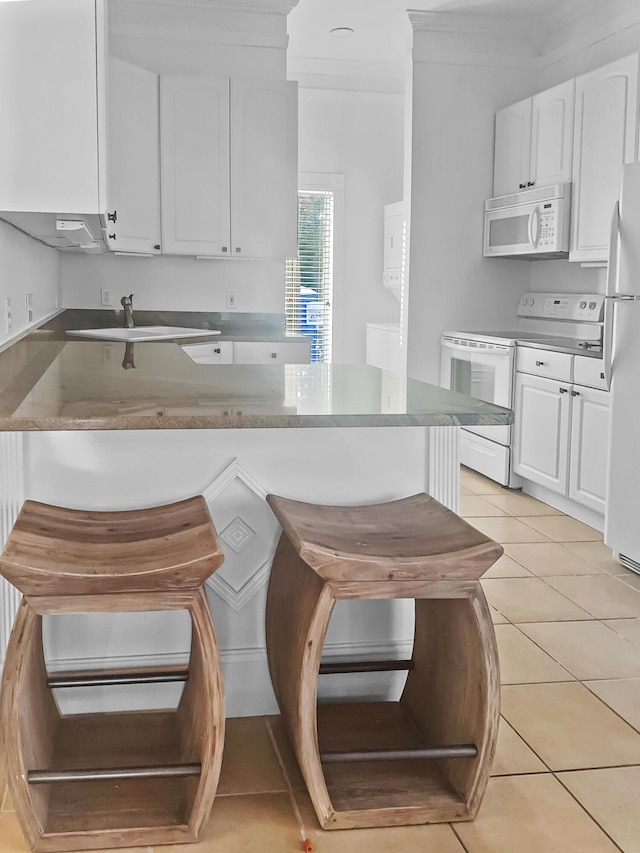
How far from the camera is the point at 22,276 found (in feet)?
10.8

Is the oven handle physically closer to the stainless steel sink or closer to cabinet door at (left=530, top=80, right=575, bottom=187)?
cabinet door at (left=530, top=80, right=575, bottom=187)

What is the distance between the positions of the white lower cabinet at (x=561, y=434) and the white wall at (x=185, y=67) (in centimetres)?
181

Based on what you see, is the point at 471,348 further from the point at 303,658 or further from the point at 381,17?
the point at 303,658

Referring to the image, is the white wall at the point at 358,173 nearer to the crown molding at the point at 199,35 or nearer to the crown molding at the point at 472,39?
the crown molding at the point at 472,39

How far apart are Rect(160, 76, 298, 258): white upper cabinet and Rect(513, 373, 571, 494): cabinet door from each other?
5.32ft

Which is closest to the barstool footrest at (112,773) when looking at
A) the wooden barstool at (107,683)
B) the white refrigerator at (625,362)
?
the wooden barstool at (107,683)

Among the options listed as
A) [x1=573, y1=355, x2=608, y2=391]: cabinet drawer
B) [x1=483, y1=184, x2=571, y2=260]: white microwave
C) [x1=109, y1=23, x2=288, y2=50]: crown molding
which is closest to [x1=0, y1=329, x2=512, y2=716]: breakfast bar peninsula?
[x1=573, y1=355, x2=608, y2=391]: cabinet drawer

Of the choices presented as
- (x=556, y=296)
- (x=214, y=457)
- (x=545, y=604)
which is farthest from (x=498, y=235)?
(x=214, y=457)

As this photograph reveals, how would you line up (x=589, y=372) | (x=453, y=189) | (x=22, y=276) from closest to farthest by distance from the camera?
(x=22, y=276) < (x=589, y=372) < (x=453, y=189)

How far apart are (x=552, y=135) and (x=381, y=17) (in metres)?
1.39

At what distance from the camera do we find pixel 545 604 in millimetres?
3127

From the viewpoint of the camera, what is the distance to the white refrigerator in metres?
3.30

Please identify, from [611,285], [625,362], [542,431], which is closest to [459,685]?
[625,362]

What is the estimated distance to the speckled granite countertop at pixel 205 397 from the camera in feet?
5.47
